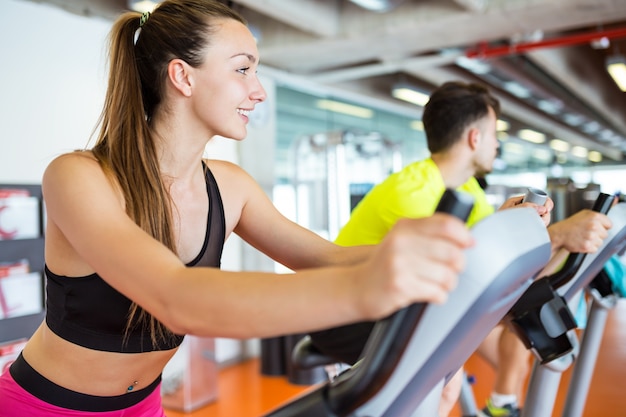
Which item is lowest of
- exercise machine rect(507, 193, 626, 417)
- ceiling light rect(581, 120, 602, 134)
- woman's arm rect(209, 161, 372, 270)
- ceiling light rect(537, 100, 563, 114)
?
exercise machine rect(507, 193, 626, 417)

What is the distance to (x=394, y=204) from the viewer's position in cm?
216

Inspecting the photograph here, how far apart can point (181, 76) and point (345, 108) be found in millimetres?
6880

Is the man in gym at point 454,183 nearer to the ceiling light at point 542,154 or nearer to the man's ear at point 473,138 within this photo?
the man's ear at point 473,138

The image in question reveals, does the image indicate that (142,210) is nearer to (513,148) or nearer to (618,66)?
(618,66)

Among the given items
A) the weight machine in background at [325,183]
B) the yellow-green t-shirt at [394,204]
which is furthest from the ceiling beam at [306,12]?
the yellow-green t-shirt at [394,204]

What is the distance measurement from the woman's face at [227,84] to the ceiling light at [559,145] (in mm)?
16435

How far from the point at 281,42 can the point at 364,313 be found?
486 centimetres

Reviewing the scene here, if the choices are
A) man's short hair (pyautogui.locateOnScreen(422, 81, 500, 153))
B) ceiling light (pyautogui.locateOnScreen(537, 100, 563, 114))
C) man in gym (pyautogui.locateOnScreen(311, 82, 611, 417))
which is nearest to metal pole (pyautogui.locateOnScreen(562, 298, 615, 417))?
man in gym (pyautogui.locateOnScreen(311, 82, 611, 417))

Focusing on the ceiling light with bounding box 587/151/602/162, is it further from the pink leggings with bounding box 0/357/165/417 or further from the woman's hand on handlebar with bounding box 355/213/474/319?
the woman's hand on handlebar with bounding box 355/213/474/319

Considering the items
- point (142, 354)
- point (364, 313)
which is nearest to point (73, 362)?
point (142, 354)

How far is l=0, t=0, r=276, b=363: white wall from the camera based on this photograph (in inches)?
132

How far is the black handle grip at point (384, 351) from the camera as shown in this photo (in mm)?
620

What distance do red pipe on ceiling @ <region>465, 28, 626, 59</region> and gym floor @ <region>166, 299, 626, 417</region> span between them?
244 cm

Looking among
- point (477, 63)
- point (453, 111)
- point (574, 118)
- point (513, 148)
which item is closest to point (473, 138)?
point (453, 111)
